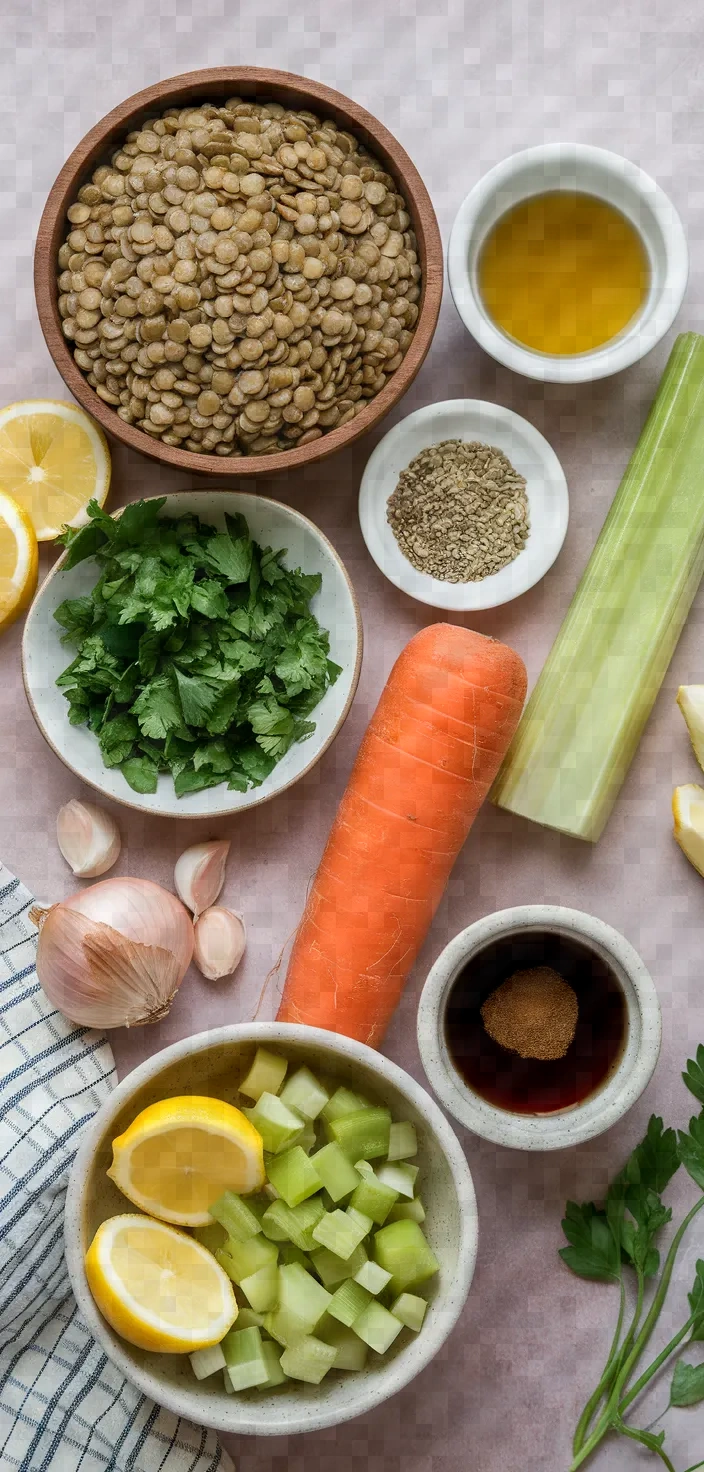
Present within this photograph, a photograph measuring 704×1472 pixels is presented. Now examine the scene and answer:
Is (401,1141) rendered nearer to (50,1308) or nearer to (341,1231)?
(341,1231)

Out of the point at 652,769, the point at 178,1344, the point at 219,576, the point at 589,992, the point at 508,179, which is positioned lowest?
the point at 178,1344

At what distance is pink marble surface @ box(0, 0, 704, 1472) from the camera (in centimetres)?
167

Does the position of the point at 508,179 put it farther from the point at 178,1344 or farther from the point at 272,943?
the point at 178,1344

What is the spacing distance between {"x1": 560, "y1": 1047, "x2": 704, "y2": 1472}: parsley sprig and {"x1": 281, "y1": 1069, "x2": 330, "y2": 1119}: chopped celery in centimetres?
43

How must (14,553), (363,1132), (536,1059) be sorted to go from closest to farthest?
(363,1132), (536,1059), (14,553)

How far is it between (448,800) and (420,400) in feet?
1.91

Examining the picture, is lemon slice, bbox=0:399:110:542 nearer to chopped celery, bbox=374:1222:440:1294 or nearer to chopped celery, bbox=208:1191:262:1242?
chopped celery, bbox=208:1191:262:1242

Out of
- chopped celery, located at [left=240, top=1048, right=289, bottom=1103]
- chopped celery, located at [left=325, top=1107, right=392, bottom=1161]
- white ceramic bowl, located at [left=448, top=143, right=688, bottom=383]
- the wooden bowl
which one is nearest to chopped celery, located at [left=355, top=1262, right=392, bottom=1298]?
chopped celery, located at [left=325, top=1107, right=392, bottom=1161]

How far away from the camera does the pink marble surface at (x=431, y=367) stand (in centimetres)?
167

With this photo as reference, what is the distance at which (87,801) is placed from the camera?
1665 mm

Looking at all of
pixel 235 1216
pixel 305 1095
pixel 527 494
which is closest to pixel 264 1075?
pixel 305 1095

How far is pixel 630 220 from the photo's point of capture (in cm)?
156

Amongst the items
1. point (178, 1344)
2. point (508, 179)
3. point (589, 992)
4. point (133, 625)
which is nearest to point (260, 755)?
point (133, 625)

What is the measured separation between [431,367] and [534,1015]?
0.90 metres
